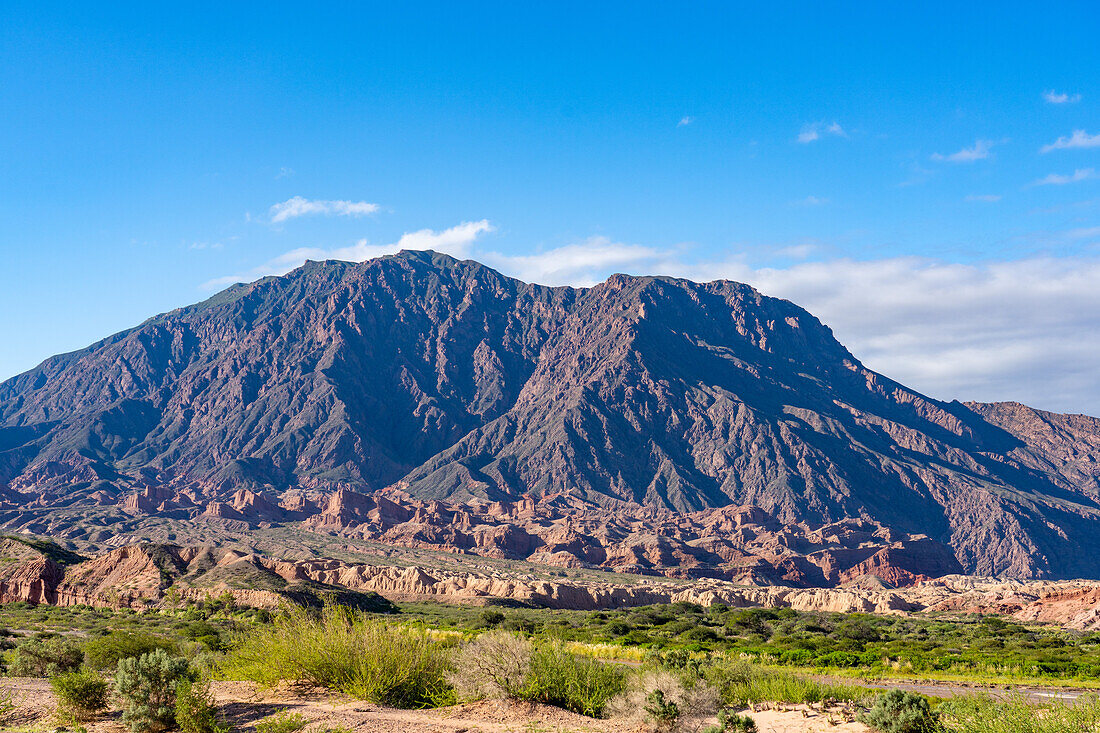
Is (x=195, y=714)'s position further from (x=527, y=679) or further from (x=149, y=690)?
(x=527, y=679)

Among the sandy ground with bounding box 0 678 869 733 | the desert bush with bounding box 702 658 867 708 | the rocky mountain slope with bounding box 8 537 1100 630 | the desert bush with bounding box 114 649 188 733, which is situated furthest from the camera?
the rocky mountain slope with bounding box 8 537 1100 630

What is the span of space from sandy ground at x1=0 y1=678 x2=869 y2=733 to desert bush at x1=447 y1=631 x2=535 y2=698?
281 millimetres

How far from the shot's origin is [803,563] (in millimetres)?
155500

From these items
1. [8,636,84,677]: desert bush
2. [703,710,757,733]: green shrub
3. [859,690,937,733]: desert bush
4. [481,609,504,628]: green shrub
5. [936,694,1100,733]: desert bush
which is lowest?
[481,609,504,628]: green shrub

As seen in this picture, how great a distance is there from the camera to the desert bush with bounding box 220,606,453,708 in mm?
18703

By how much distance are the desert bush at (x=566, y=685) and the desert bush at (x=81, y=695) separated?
9637mm

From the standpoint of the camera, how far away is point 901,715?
15.7m

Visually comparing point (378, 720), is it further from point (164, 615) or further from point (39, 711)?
point (164, 615)

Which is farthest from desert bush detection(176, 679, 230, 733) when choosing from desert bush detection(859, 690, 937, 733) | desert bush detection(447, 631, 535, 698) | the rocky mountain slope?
the rocky mountain slope

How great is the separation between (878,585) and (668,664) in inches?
5126

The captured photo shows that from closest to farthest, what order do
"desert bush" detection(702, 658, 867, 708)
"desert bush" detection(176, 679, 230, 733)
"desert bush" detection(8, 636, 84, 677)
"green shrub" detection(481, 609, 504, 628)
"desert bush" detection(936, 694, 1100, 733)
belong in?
1. "desert bush" detection(936, 694, 1100, 733)
2. "desert bush" detection(176, 679, 230, 733)
3. "desert bush" detection(702, 658, 867, 708)
4. "desert bush" detection(8, 636, 84, 677)
5. "green shrub" detection(481, 609, 504, 628)

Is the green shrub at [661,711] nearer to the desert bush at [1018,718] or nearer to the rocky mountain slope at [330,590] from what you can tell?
the desert bush at [1018,718]

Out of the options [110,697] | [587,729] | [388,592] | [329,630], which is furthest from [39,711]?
[388,592]

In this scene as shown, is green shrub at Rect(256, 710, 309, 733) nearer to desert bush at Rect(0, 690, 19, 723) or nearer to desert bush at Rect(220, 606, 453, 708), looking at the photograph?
desert bush at Rect(220, 606, 453, 708)
